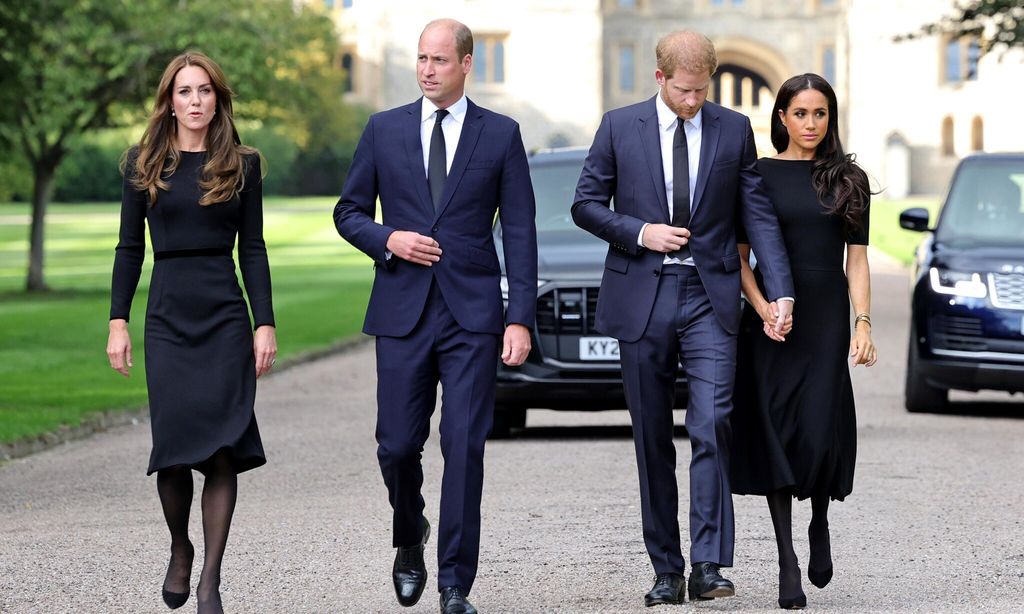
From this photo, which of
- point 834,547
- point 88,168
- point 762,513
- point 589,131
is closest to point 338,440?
point 762,513

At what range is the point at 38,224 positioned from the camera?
32.8 meters

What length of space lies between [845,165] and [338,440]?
6.26 m

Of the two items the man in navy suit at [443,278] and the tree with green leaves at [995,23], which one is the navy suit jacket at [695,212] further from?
the tree with green leaves at [995,23]

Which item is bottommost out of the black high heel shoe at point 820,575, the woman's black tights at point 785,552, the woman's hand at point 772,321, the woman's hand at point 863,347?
the black high heel shoe at point 820,575

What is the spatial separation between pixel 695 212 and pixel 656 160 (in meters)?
0.22

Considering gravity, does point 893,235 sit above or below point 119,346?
below

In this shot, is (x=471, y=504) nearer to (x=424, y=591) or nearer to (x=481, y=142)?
(x=424, y=591)

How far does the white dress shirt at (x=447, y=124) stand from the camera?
20.7 ft

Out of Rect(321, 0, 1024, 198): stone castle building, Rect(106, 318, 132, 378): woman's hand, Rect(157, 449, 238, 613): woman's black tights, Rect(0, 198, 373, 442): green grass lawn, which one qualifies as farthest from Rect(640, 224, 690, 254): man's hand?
Rect(321, 0, 1024, 198): stone castle building

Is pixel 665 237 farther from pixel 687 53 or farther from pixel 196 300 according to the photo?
pixel 196 300

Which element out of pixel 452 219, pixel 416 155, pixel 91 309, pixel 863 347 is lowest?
pixel 91 309

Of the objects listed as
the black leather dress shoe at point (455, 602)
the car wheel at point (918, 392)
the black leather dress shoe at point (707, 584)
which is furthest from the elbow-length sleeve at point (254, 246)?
the car wheel at point (918, 392)

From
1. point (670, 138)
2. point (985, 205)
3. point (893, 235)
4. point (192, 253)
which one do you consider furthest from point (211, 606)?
point (893, 235)

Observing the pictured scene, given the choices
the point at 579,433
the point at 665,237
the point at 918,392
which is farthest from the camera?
the point at 918,392
